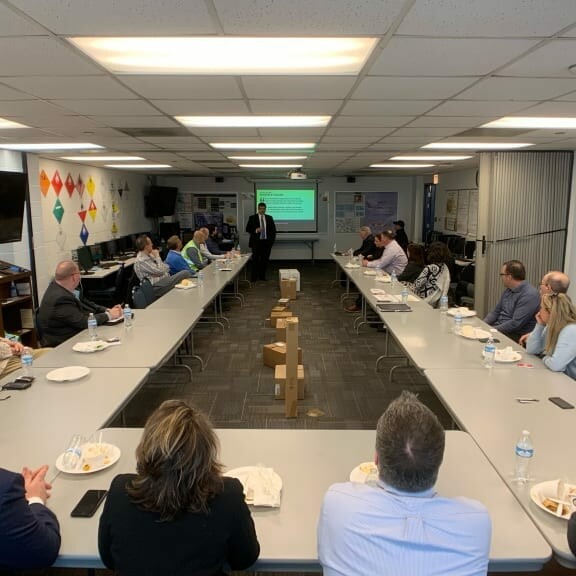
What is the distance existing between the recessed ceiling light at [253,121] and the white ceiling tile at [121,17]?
2022 millimetres

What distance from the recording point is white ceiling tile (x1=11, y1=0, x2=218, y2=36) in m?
1.74

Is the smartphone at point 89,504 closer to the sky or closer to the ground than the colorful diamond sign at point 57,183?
closer to the ground

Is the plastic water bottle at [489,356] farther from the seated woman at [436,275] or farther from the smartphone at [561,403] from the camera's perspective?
the seated woman at [436,275]

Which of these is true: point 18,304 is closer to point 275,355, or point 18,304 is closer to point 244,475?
point 275,355

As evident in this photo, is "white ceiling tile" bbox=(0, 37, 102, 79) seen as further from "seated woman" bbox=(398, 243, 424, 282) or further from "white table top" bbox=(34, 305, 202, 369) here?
"seated woman" bbox=(398, 243, 424, 282)

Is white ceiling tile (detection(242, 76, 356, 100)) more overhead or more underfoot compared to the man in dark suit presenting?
more overhead

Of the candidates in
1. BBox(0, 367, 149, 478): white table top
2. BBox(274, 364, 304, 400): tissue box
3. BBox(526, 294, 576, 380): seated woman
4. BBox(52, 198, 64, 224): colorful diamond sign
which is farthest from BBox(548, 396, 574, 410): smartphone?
BBox(52, 198, 64, 224): colorful diamond sign

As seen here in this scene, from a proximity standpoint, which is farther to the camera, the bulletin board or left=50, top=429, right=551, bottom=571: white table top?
the bulletin board

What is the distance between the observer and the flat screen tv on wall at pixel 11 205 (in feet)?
18.1

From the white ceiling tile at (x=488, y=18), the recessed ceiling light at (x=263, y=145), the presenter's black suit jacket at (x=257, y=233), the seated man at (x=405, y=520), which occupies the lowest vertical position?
the seated man at (x=405, y=520)

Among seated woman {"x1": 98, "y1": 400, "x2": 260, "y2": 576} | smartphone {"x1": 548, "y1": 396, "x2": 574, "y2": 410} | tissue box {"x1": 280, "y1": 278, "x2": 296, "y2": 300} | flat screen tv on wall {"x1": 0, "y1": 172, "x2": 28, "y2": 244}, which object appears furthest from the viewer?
tissue box {"x1": 280, "y1": 278, "x2": 296, "y2": 300}

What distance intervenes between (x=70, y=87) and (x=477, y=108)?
9.08 feet

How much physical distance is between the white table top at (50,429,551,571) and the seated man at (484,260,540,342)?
2439mm

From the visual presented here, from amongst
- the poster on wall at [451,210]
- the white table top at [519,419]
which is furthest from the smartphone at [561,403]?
the poster on wall at [451,210]
